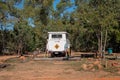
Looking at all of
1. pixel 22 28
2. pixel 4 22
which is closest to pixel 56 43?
pixel 4 22

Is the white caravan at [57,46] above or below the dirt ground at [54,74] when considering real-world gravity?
above

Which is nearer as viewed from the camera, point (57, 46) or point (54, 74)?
point (54, 74)

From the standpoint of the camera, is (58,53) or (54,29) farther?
(54,29)

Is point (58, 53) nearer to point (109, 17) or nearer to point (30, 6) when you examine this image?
point (109, 17)

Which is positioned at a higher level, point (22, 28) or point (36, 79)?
point (22, 28)

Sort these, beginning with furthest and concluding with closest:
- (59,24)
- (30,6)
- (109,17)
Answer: (59,24) → (30,6) → (109,17)

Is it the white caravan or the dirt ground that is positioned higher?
the white caravan

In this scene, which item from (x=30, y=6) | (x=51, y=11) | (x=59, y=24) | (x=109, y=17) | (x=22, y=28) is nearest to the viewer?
(x=109, y=17)

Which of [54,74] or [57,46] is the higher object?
[57,46]

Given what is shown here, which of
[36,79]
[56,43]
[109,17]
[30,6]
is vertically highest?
[30,6]

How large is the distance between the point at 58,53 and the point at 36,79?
1858cm

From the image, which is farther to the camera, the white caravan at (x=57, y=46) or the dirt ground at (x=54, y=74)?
the white caravan at (x=57, y=46)

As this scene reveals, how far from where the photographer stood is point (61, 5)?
67.9 meters

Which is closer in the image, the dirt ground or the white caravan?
the dirt ground
